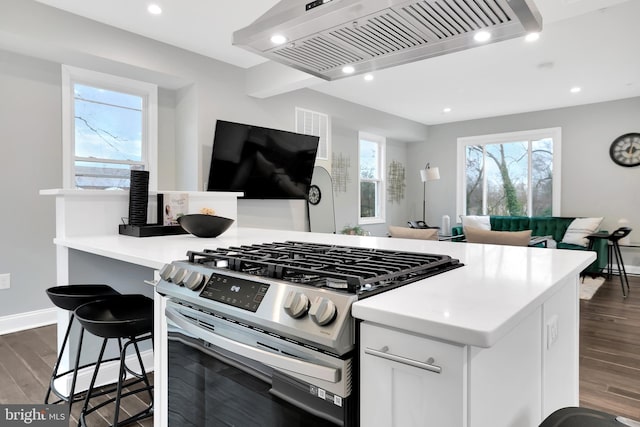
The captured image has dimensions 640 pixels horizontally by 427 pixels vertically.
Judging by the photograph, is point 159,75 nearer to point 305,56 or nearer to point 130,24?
point 130,24

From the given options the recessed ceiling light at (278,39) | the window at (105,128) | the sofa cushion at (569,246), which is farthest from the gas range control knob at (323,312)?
the sofa cushion at (569,246)

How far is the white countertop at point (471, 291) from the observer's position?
72cm

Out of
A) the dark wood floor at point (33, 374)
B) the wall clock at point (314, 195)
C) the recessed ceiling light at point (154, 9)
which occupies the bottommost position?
the dark wood floor at point (33, 374)

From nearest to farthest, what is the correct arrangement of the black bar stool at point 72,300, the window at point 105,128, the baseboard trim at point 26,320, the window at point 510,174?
the black bar stool at point 72,300, the baseboard trim at point 26,320, the window at point 105,128, the window at point 510,174

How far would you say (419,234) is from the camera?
3.45 meters

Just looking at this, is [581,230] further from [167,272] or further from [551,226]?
[167,272]

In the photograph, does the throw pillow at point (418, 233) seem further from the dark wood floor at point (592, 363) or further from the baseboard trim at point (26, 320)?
the baseboard trim at point (26, 320)

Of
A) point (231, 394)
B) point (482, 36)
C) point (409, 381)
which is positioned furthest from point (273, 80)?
point (409, 381)

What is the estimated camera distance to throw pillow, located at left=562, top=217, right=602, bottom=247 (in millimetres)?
5738

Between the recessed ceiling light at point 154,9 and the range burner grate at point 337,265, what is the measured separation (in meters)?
2.66

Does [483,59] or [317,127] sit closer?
[483,59]

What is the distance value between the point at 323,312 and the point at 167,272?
28.1 inches

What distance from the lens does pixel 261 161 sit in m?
4.77

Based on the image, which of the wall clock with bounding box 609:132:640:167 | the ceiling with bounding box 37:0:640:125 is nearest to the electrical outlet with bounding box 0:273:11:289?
the ceiling with bounding box 37:0:640:125
